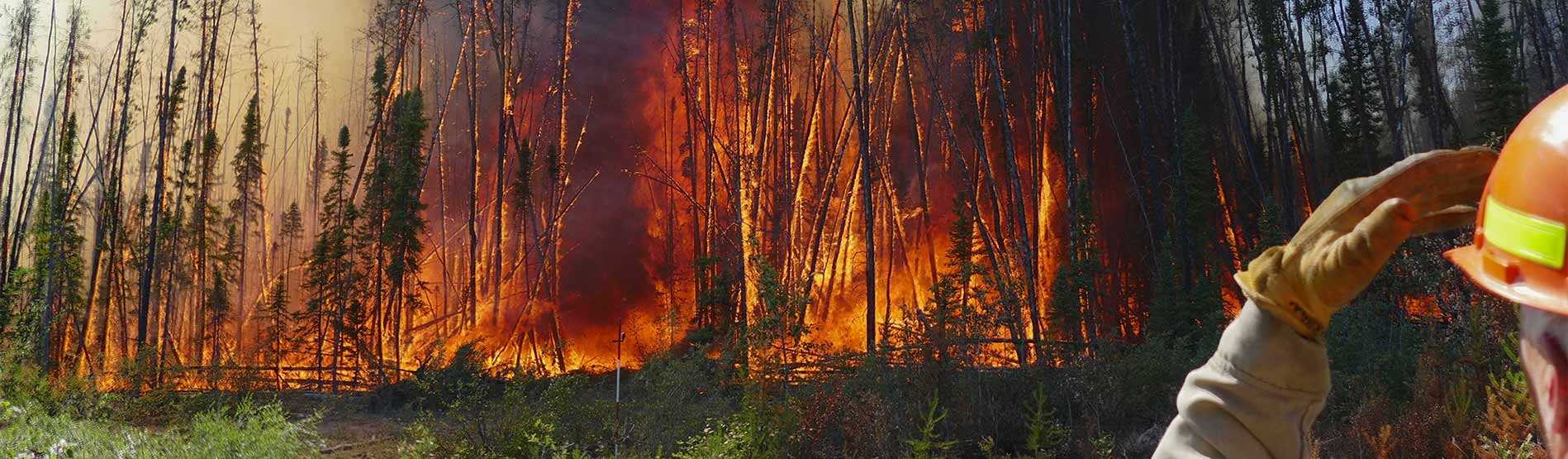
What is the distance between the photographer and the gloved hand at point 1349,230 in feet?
1.90

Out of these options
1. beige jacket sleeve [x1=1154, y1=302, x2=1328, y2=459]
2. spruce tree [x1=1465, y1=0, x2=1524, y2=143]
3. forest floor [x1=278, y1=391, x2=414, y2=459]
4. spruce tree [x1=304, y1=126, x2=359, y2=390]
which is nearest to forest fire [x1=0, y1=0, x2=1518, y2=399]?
spruce tree [x1=304, y1=126, x2=359, y2=390]

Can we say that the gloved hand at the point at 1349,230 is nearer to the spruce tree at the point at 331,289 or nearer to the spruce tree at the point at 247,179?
the spruce tree at the point at 331,289

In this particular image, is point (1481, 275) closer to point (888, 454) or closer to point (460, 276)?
point (888, 454)

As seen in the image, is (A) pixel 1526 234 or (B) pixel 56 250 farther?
(B) pixel 56 250

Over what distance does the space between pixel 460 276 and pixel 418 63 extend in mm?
2166

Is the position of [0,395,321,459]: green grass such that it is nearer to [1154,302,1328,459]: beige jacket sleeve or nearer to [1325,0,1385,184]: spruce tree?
[1154,302,1328,459]: beige jacket sleeve

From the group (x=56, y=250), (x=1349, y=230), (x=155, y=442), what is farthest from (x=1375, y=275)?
(x=56, y=250)

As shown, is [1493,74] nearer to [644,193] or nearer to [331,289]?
[644,193]

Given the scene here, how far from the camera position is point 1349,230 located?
0.63 m

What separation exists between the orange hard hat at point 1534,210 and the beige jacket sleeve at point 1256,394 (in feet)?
0.42

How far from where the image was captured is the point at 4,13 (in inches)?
380

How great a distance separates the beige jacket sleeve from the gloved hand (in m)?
0.02

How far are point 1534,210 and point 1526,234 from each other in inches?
0.9

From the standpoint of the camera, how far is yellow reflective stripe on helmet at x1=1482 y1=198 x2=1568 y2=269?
20.7 inches
